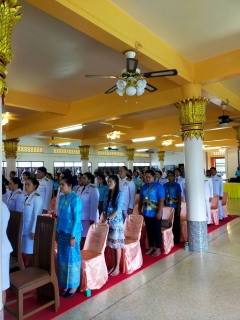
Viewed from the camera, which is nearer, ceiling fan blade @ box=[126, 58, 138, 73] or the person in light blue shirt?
ceiling fan blade @ box=[126, 58, 138, 73]

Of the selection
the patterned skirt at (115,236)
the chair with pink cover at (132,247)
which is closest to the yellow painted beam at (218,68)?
the chair with pink cover at (132,247)

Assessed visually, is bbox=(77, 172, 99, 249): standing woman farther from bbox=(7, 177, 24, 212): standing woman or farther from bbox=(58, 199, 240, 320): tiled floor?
bbox=(58, 199, 240, 320): tiled floor

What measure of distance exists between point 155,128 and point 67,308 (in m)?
7.29

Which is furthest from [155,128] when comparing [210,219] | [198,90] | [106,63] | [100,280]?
[100,280]

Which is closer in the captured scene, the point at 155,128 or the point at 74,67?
the point at 74,67

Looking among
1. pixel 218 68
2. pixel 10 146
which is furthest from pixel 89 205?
pixel 10 146

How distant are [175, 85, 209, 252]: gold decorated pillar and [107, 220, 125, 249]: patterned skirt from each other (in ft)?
5.68

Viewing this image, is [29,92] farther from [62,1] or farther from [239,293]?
[239,293]

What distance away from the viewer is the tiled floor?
105 inches

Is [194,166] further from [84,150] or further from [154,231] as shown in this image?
[84,150]

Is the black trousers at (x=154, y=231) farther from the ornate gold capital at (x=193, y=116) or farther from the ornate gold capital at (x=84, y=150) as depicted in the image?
the ornate gold capital at (x=84, y=150)

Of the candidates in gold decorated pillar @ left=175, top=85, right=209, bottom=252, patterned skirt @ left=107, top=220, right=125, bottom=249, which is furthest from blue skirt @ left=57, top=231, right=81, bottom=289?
gold decorated pillar @ left=175, top=85, right=209, bottom=252

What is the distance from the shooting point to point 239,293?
121 inches

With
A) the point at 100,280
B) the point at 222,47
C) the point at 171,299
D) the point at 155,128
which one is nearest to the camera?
the point at 171,299
